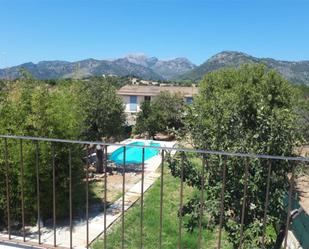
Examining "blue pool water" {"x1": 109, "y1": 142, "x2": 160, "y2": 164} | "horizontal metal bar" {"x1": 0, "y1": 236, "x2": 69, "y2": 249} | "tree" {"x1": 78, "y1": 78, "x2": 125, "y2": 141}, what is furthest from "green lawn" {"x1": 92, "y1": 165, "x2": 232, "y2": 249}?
"blue pool water" {"x1": 109, "y1": 142, "x2": 160, "y2": 164}

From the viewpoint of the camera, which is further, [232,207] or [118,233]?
[118,233]

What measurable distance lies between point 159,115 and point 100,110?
10.9 m

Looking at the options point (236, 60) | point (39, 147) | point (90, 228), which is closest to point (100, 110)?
point (39, 147)

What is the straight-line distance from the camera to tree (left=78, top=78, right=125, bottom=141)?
13.4 m

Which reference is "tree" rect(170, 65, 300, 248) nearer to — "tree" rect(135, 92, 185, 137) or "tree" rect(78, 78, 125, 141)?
"tree" rect(78, 78, 125, 141)

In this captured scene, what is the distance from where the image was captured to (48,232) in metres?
7.83

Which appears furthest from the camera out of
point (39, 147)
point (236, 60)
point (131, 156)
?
point (236, 60)

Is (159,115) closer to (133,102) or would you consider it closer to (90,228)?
(90,228)

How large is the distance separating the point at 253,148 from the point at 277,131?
45cm

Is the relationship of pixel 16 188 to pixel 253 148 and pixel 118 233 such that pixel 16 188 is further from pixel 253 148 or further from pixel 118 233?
pixel 253 148

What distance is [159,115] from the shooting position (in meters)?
24.1

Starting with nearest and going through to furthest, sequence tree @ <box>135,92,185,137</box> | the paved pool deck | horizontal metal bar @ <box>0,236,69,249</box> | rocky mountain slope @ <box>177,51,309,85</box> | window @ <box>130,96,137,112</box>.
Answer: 1. horizontal metal bar @ <box>0,236,69,249</box>
2. the paved pool deck
3. tree @ <box>135,92,185,137</box>
4. window @ <box>130,96,137,112</box>
5. rocky mountain slope @ <box>177,51,309,85</box>

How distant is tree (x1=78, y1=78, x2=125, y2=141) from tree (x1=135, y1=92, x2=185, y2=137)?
381 inches

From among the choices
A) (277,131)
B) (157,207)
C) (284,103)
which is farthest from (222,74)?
(277,131)
